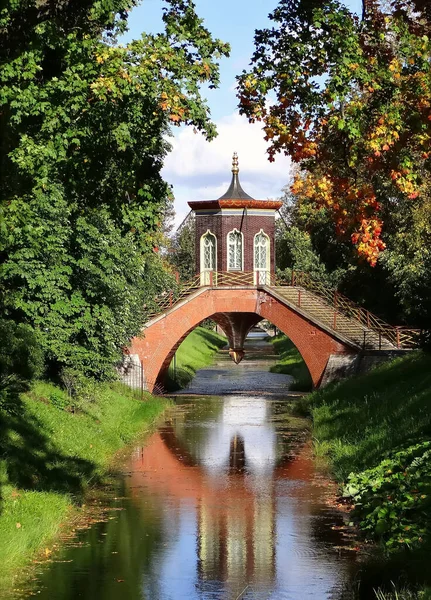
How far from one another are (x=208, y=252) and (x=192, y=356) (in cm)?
1892

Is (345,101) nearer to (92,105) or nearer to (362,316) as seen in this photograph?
(92,105)

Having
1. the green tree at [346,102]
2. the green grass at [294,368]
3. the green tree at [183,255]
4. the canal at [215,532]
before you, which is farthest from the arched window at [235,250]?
the green tree at [346,102]

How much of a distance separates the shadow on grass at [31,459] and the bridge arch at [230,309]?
20419 mm

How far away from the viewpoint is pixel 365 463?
23.3m

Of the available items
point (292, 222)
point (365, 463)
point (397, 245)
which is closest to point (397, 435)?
point (365, 463)

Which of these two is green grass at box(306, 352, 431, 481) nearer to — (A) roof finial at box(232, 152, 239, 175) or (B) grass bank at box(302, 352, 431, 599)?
(B) grass bank at box(302, 352, 431, 599)

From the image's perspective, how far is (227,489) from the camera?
24.3 meters

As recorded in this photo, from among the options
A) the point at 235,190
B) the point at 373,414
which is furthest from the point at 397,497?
the point at 235,190

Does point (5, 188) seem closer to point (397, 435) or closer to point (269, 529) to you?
point (269, 529)

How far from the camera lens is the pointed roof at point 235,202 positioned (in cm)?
4859

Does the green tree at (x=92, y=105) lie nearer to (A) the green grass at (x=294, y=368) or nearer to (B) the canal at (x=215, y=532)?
(B) the canal at (x=215, y=532)

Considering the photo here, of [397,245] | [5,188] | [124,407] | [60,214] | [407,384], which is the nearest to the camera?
[5,188]

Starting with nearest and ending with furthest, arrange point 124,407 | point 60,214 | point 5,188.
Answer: point 5,188 → point 60,214 → point 124,407

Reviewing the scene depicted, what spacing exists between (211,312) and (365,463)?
24.4 metres
